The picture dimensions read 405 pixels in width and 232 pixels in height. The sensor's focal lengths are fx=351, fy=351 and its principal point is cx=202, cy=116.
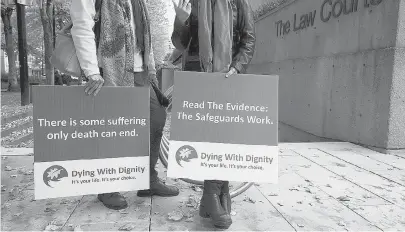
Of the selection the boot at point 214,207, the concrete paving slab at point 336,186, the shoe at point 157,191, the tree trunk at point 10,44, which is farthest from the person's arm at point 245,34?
the tree trunk at point 10,44

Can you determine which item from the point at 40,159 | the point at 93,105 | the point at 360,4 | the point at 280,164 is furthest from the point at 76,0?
the point at 360,4

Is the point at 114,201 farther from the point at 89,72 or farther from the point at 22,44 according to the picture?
the point at 22,44

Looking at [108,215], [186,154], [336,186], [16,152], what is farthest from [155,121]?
[16,152]

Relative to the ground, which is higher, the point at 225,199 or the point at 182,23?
the point at 182,23

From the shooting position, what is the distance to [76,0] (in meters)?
2.76

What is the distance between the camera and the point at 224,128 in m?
2.82

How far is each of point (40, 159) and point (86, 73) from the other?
75cm

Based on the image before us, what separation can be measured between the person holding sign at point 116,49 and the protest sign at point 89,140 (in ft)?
0.55

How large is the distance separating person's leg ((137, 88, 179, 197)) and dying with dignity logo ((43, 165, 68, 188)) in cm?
88

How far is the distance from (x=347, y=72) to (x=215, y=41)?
4.61 meters

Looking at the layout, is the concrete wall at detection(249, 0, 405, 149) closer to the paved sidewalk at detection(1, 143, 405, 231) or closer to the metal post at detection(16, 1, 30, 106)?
the paved sidewalk at detection(1, 143, 405, 231)

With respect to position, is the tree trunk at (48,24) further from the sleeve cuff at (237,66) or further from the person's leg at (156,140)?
the sleeve cuff at (237,66)

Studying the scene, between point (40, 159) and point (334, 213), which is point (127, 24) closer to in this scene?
point (40, 159)

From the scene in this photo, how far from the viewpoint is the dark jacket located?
2.90 meters
